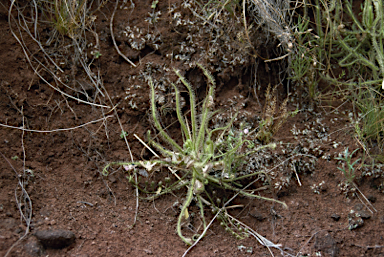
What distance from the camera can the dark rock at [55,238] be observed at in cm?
139

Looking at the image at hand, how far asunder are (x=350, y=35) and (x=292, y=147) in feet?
2.94

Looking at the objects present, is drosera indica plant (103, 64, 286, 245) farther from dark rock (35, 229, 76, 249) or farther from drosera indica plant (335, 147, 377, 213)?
drosera indica plant (335, 147, 377, 213)

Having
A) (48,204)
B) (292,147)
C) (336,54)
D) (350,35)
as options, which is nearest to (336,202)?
(292,147)

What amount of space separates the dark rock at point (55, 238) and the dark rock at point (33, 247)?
16mm

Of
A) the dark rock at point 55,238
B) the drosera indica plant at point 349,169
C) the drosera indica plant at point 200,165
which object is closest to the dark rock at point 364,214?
the drosera indica plant at point 349,169

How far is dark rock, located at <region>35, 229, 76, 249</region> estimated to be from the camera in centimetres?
139

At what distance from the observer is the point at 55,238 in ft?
4.57

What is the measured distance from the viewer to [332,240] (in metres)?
1.55

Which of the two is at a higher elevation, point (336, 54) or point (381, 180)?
point (336, 54)

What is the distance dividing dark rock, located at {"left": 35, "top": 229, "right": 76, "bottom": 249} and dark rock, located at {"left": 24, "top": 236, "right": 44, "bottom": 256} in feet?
0.05

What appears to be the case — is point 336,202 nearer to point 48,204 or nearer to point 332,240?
point 332,240

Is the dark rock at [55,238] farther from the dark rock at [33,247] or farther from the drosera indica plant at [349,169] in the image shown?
the drosera indica plant at [349,169]

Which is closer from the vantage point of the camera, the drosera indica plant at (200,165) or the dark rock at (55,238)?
the dark rock at (55,238)

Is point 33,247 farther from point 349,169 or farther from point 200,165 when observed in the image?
point 349,169
